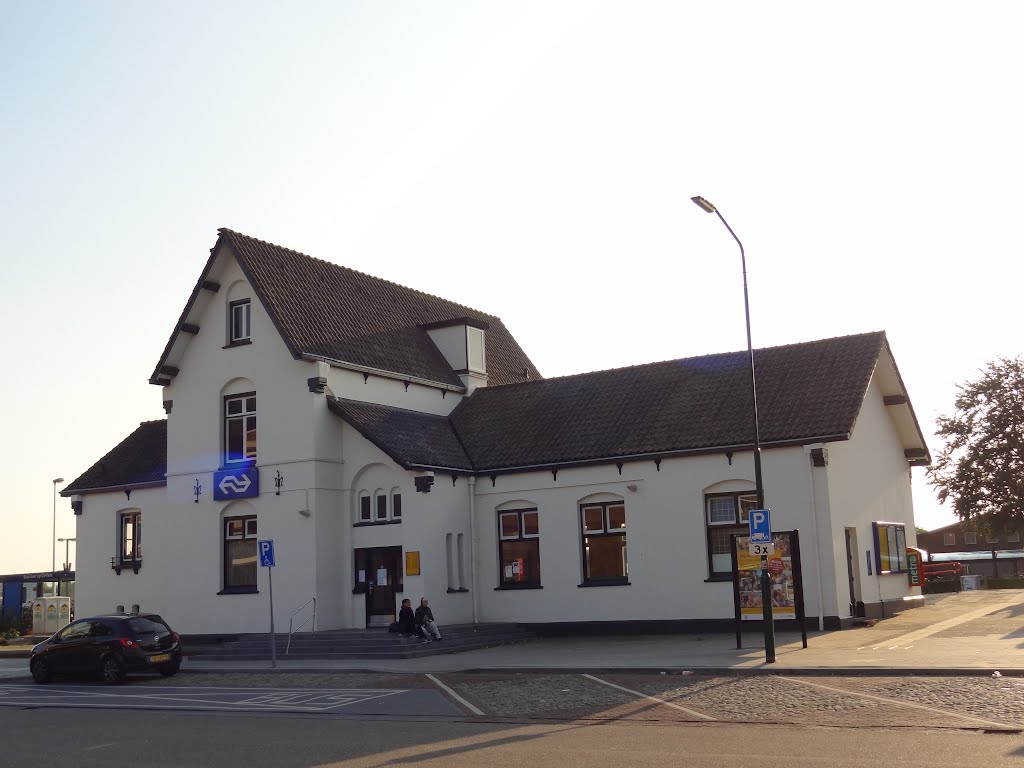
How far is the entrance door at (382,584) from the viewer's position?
29.9 metres

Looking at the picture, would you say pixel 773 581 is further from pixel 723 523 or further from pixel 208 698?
pixel 208 698

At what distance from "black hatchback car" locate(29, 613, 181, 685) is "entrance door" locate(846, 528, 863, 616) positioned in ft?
53.1

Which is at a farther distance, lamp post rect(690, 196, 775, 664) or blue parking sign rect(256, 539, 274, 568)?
blue parking sign rect(256, 539, 274, 568)

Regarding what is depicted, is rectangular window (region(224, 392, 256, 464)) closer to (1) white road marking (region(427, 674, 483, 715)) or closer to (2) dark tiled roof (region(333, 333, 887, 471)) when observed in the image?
(2) dark tiled roof (region(333, 333, 887, 471))

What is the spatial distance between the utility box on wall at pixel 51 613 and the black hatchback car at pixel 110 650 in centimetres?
1793

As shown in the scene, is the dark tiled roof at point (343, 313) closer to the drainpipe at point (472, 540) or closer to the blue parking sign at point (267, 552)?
the drainpipe at point (472, 540)

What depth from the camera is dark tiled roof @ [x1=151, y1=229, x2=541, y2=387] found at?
31516 mm

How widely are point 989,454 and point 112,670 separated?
1908 inches

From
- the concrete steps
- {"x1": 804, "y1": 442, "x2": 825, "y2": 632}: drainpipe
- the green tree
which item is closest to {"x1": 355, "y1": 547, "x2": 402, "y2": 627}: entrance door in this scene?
the concrete steps

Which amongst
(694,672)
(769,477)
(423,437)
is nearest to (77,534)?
(423,437)

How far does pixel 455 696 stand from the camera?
17.5 meters

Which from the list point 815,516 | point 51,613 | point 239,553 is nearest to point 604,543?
point 815,516

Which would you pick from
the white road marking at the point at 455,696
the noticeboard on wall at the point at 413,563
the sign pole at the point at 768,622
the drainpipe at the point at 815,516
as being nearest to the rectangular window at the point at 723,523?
the drainpipe at the point at 815,516

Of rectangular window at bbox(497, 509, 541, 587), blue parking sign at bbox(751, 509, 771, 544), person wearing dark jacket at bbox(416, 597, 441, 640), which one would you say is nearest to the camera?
blue parking sign at bbox(751, 509, 771, 544)
